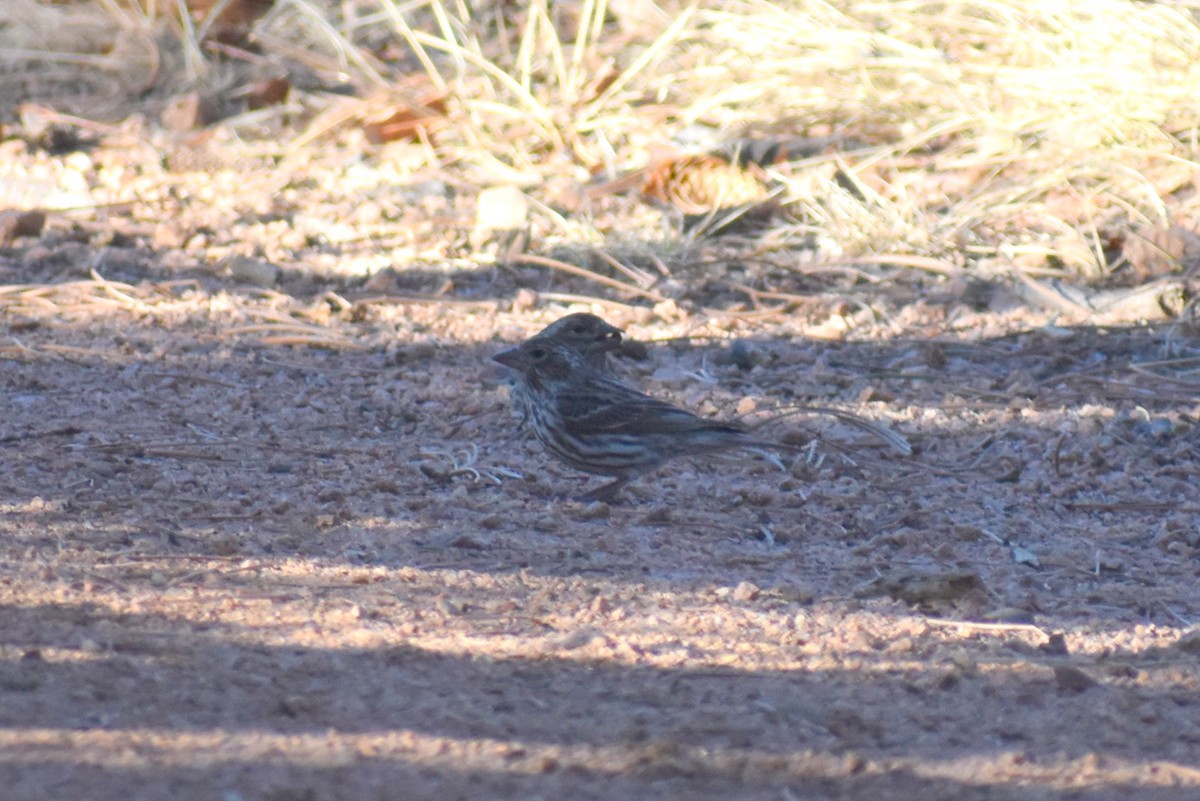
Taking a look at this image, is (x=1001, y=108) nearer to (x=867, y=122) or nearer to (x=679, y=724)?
(x=867, y=122)

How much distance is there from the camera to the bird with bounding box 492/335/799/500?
5.45 metres

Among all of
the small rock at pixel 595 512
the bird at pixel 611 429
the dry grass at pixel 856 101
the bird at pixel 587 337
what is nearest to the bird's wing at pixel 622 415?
the bird at pixel 611 429

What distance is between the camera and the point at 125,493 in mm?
4895

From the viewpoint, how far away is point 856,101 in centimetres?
977

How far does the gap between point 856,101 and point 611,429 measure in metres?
4.89

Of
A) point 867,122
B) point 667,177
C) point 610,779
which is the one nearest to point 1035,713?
point 610,779

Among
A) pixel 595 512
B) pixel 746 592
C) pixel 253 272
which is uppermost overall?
pixel 746 592

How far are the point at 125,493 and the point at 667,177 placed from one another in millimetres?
5009

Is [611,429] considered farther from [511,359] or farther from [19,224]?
[19,224]

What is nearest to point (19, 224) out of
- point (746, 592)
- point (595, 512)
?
point (595, 512)

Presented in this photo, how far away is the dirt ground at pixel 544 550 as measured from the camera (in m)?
3.12

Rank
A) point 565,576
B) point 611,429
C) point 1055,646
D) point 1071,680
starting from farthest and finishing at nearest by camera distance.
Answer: point 611,429, point 565,576, point 1055,646, point 1071,680

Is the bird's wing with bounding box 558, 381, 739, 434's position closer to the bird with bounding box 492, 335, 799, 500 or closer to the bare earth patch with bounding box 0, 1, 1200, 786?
the bird with bounding box 492, 335, 799, 500

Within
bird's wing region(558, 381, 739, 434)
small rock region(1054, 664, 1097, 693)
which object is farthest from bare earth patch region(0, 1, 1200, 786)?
bird's wing region(558, 381, 739, 434)
